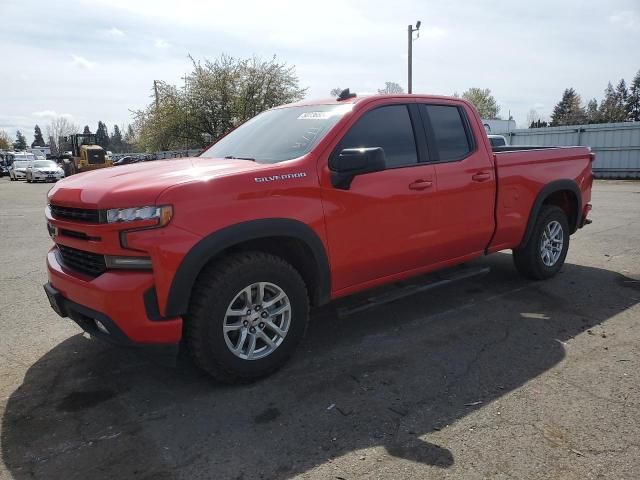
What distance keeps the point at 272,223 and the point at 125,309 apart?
3.36 feet

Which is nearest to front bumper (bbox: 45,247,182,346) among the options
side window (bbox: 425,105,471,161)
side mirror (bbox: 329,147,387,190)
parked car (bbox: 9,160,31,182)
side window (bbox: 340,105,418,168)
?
side mirror (bbox: 329,147,387,190)

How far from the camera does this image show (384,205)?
12.8 feet

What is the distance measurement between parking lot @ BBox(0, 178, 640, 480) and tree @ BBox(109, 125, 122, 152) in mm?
125324

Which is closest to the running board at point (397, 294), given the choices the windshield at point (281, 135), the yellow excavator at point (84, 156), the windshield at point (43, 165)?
the windshield at point (281, 135)

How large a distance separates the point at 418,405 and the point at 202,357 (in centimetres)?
137

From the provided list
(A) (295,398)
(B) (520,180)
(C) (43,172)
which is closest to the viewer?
(A) (295,398)

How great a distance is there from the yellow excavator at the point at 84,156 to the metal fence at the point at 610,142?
2553 cm

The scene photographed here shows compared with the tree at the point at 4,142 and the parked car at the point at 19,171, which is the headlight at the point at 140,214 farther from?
the tree at the point at 4,142

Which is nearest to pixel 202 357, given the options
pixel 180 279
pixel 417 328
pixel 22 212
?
pixel 180 279

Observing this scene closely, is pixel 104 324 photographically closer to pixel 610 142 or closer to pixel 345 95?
pixel 345 95

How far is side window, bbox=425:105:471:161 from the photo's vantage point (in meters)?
4.47

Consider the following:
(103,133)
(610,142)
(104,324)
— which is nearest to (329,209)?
(104,324)

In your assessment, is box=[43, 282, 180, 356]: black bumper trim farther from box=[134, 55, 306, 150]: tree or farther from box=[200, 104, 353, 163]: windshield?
box=[134, 55, 306, 150]: tree

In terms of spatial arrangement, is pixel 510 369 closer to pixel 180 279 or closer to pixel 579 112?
pixel 180 279
